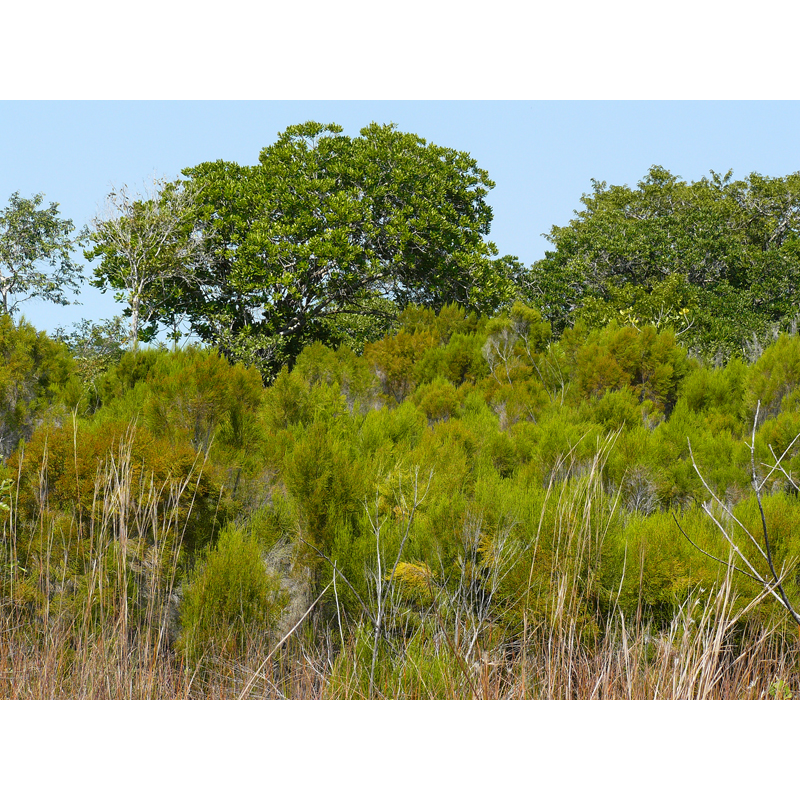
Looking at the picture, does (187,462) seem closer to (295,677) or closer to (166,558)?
(166,558)

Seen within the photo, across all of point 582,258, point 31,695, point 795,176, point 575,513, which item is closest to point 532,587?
point 575,513

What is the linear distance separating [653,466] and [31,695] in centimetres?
319

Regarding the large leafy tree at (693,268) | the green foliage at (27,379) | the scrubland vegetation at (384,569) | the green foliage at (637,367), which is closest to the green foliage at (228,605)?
the scrubland vegetation at (384,569)

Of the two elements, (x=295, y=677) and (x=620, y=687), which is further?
(x=295, y=677)

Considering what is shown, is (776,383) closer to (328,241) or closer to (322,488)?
(322,488)

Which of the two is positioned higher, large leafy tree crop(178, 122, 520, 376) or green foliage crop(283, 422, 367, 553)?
large leafy tree crop(178, 122, 520, 376)

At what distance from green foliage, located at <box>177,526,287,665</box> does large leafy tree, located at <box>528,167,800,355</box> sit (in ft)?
56.0

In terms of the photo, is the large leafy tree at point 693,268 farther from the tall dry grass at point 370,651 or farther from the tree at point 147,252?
the tall dry grass at point 370,651

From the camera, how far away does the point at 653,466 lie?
4.21 meters

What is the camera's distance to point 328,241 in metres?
16.0

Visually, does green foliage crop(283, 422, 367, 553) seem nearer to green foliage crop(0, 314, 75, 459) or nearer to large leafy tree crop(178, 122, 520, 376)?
green foliage crop(0, 314, 75, 459)

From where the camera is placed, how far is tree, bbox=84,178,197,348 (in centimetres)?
1662

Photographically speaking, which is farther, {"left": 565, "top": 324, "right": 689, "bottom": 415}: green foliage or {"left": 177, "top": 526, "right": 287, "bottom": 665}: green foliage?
{"left": 565, "top": 324, "right": 689, "bottom": 415}: green foliage

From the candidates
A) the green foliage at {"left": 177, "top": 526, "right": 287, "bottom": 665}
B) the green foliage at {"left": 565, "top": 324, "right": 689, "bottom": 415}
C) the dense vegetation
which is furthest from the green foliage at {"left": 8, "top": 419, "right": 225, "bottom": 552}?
the green foliage at {"left": 565, "top": 324, "right": 689, "bottom": 415}
